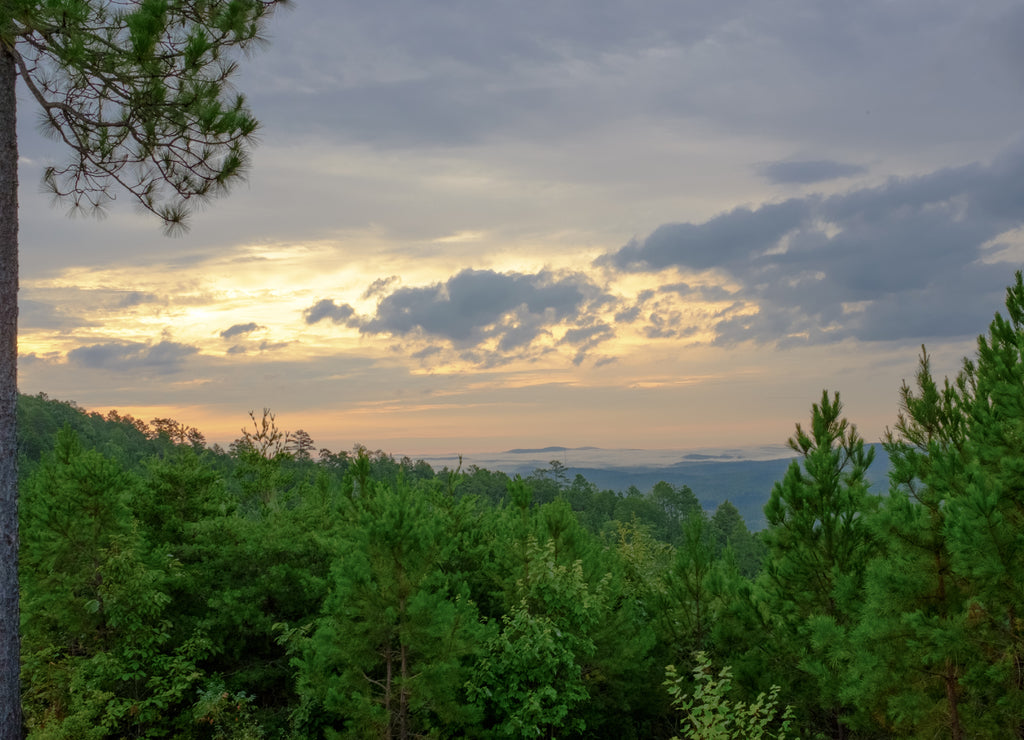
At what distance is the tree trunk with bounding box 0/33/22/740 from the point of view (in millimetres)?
8617

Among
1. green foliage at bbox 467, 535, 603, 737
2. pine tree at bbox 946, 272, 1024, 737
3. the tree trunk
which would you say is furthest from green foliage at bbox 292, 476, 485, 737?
pine tree at bbox 946, 272, 1024, 737

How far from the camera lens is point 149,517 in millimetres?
17438

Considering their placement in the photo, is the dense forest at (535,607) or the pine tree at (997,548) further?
the dense forest at (535,607)

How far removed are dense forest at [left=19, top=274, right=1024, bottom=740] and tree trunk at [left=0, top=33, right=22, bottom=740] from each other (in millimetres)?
3334

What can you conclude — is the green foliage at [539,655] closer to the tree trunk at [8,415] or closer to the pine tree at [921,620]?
the pine tree at [921,620]

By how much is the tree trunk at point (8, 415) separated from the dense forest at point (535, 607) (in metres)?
3.33

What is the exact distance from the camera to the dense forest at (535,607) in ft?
26.8

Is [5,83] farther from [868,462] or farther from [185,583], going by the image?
[868,462]

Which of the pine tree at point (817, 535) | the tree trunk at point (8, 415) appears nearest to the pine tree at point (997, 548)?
the pine tree at point (817, 535)

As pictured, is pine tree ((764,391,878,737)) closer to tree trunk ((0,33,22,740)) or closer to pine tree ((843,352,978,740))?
pine tree ((843,352,978,740))

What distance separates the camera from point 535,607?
13.2 metres

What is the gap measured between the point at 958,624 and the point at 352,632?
751 centimetres

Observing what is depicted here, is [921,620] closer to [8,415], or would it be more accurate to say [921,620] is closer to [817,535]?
[817,535]

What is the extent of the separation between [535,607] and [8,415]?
871cm
